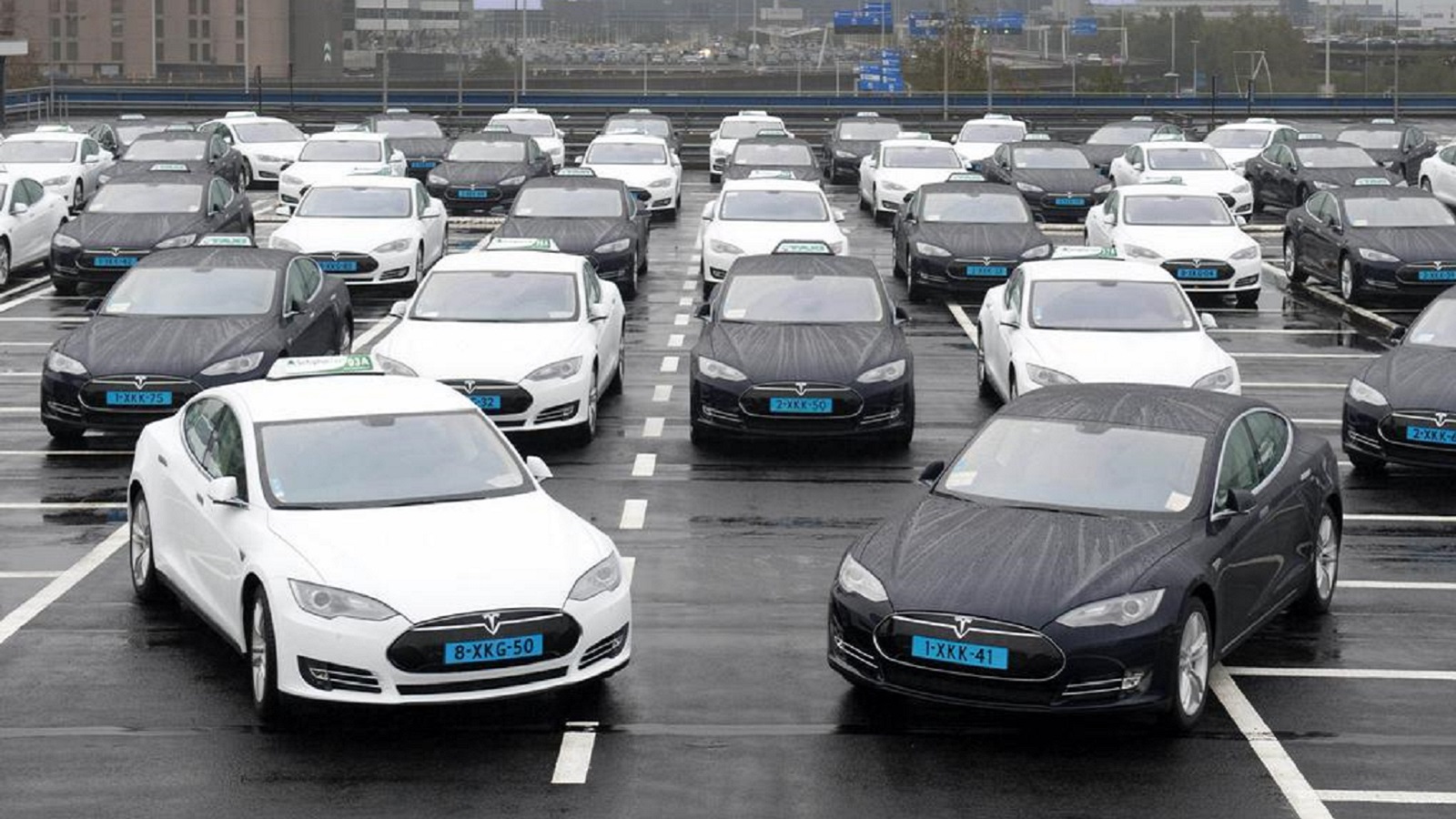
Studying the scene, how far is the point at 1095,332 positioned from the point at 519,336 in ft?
15.6

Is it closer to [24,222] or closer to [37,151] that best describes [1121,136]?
[37,151]

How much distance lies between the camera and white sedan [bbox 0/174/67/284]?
29.7 metres

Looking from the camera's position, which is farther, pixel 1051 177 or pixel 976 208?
pixel 1051 177

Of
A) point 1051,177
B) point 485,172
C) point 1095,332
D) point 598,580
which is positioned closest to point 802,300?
point 1095,332

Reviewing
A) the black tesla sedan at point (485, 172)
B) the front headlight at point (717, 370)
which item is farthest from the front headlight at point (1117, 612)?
the black tesla sedan at point (485, 172)

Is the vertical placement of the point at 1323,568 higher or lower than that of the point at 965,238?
lower

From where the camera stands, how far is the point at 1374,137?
4688 centimetres

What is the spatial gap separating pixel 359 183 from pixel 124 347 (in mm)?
11591

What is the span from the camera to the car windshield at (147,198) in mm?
29594

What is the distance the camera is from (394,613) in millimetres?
10117

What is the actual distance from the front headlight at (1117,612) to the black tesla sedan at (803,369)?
24.6 ft

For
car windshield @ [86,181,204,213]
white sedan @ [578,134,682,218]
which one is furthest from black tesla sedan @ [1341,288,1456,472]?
white sedan @ [578,134,682,218]

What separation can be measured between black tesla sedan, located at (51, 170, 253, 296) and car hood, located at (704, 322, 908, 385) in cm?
1075

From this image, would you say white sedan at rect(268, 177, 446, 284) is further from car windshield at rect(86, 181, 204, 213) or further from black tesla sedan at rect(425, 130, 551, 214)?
black tesla sedan at rect(425, 130, 551, 214)
